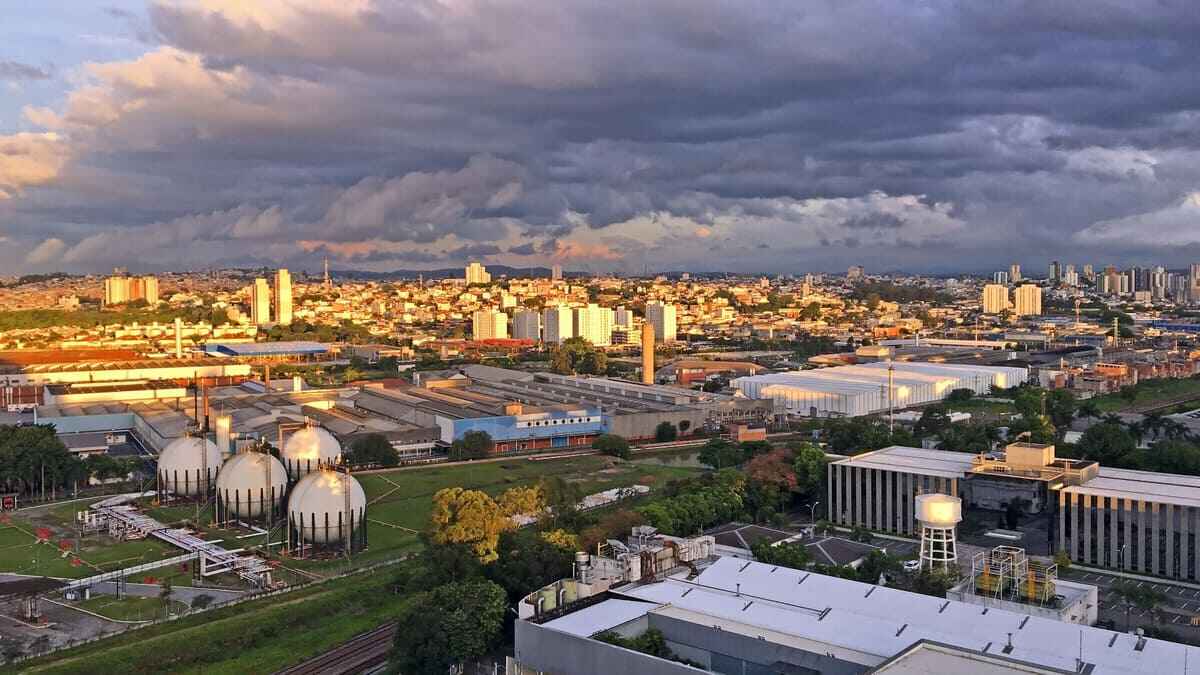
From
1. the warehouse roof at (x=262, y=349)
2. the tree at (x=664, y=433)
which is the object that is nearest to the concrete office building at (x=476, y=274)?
the warehouse roof at (x=262, y=349)

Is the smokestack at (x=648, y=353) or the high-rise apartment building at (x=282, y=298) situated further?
the high-rise apartment building at (x=282, y=298)

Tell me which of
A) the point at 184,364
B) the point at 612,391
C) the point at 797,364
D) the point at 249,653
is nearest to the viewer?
the point at 249,653

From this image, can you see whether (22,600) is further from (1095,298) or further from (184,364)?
(1095,298)

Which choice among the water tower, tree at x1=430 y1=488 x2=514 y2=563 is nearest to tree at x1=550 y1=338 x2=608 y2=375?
tree at x1=430 y1=488 x2=514 y2=563

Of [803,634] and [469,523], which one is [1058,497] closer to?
[803,634]

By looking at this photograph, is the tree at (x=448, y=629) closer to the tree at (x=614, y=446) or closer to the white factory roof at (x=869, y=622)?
the white factory roof at (x=869, y=622)

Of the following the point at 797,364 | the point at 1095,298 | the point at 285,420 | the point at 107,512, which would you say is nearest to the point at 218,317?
the point at 797,364
